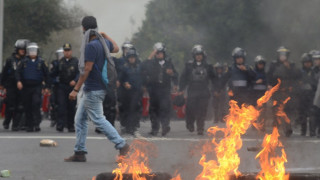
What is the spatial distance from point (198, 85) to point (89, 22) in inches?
257

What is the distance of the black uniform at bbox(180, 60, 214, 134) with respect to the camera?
16.8 meters

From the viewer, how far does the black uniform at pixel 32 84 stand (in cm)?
1692

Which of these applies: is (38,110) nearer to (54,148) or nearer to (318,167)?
(54,148)

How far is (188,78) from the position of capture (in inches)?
666

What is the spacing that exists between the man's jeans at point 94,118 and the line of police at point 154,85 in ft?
18.4

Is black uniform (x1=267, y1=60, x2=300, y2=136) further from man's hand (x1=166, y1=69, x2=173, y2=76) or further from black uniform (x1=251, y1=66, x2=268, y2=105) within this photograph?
man's hand (x1=166, y1=69, x2=173, y2=76)

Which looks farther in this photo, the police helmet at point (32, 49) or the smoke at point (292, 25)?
the smoke at point (292, 25)

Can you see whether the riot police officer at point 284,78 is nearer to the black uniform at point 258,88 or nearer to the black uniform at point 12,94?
the black uniform at point 258,88

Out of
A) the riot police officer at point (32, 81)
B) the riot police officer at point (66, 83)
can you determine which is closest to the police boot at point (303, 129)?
the riot police officer at point (66, 83)

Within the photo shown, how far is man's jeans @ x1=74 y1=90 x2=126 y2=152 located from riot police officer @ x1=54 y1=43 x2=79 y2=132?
6.15 m

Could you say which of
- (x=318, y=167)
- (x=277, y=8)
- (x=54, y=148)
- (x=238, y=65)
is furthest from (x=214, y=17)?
(x=318, y=167)

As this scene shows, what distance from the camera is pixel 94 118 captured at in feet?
33.8

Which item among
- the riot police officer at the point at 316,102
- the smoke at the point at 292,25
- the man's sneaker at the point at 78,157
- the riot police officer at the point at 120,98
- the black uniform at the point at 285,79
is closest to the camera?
the man's sneaker at the point at 78,157

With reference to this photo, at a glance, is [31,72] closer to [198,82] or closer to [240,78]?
[198,82]
